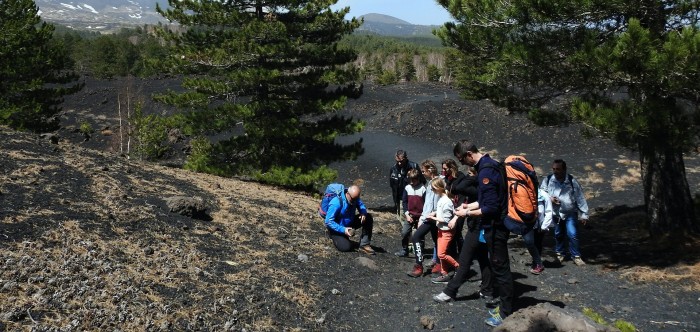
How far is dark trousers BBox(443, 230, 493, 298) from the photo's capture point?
19.4 ft

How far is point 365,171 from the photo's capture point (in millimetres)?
24078

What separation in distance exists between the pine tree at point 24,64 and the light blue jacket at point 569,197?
1923 cm

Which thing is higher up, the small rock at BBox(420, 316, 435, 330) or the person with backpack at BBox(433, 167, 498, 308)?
the person with backpack at BBox(433, 167, 498, 308)

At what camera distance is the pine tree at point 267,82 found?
14.4 m

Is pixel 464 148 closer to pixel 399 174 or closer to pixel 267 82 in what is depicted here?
pixel 399 174

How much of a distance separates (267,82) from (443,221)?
29.6ft

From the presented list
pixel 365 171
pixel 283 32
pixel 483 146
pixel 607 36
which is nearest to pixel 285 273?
pixel 607 36

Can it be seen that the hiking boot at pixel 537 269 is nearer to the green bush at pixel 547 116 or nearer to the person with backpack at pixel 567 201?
the person with backpack at pixel 567 201

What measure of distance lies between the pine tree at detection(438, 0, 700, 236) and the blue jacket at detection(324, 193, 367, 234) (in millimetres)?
3352

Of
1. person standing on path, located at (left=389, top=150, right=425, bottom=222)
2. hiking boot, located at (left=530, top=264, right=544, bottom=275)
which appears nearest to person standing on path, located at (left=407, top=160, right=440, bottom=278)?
hiking boot, located at (left=530, top=264, right=544, bottom=275)

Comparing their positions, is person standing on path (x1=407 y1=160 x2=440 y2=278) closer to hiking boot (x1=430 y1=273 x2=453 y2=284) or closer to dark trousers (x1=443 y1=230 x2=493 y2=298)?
hiking boot (x1=430 y1=273 x2=453 y2=284)

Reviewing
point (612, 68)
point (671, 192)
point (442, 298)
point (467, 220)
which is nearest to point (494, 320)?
point (442, 298)

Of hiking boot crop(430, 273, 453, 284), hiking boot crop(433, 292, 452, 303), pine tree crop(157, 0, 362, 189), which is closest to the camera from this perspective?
hiking boot crop(433, 292, 452, 303)

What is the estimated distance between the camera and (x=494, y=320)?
561 cm
